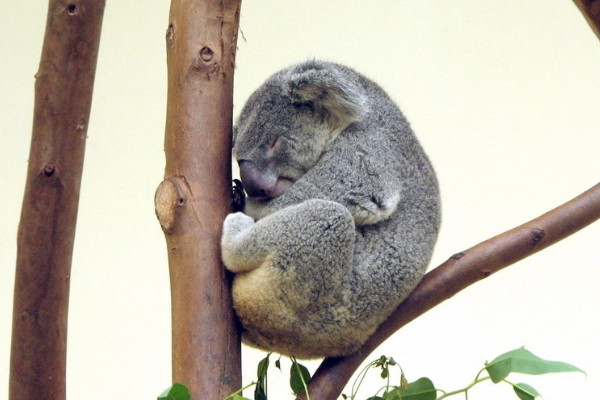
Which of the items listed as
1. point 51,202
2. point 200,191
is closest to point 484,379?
point 200,191

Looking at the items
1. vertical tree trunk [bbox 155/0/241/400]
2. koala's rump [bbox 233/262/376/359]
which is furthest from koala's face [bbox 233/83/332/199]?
koala's rump [bbox 233/262/376/359]

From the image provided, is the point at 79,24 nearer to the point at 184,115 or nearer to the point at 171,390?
the point at 184,115

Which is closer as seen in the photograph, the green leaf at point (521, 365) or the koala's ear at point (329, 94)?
the green leaf at point (521, 365)

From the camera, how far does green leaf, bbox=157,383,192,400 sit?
4.57 ft

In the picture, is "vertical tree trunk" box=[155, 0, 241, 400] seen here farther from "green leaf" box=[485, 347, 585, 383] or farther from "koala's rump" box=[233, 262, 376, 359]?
"green leaf" box=[485, 347, 585, 383]

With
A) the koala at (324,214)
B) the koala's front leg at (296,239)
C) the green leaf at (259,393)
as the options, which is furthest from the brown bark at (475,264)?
the koala's front leg at (296,239)

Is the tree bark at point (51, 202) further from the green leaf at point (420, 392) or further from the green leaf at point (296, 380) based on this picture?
the green leaf at point (420, 392)

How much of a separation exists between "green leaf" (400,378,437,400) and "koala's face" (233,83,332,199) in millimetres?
612

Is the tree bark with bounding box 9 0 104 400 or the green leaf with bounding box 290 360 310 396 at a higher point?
the tree bark with bounding box 9 0 104 400

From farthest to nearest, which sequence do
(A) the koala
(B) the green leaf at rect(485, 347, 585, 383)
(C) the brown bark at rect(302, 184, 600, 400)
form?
(C) the brown bark at rect(302, 184, 600, 400), (A) the koala, (B) the green leaf at rect(485, 347, 585, 383)

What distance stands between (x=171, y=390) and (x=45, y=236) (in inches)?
17.4

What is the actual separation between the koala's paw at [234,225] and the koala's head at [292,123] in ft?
0.63

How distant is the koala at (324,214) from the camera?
1634 millimetres

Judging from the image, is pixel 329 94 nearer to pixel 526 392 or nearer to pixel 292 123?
pixel 292 123
